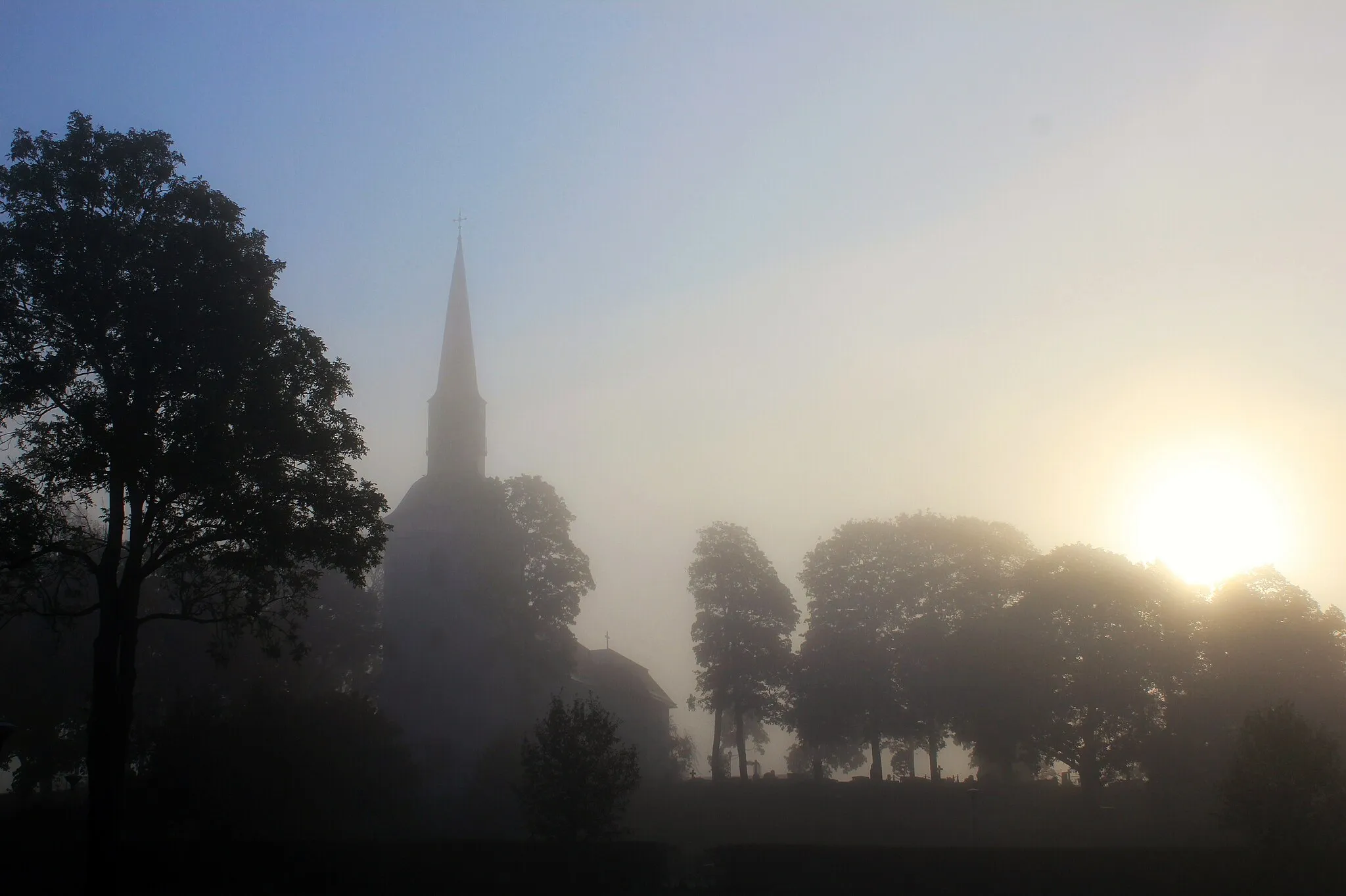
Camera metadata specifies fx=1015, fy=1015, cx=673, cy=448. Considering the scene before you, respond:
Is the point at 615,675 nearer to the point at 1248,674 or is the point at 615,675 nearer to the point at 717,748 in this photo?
the point at 717,748

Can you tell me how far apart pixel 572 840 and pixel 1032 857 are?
509 inches

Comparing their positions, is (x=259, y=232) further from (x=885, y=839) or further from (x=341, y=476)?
(x=885, y=839)

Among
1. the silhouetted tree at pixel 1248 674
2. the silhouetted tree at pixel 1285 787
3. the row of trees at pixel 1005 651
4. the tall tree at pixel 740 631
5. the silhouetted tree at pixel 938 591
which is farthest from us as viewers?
the tall tree at pixel 740 631

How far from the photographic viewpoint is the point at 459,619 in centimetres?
6384

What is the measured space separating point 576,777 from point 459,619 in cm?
3401

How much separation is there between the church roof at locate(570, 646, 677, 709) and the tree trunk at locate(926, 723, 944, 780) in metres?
23.5

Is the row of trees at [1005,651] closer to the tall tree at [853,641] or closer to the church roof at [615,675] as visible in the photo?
the tall tree at [853,641]

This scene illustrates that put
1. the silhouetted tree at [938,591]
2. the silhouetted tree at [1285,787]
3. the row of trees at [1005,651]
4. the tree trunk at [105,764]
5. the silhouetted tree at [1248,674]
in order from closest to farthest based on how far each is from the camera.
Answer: the tree trunk at [105,764], the silhouetted tree at [1285,787], the silhouetted tree at [1248,674], the row of trees at [1005,651], the silhouetted tree at [938,591]

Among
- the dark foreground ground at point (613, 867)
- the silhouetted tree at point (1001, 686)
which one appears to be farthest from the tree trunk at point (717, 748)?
the dark foreground ground at point (613, 867)

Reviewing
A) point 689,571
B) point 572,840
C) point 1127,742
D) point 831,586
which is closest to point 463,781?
point 689,571

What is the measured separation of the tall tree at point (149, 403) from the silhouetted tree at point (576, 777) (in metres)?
10.8

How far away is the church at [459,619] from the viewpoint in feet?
192

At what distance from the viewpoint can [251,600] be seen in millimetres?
23734

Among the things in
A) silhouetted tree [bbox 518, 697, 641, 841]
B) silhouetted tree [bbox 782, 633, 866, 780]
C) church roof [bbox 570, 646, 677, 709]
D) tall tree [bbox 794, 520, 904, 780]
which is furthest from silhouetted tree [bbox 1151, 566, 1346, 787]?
church roof [bbox 570, 646, 677, 709]
